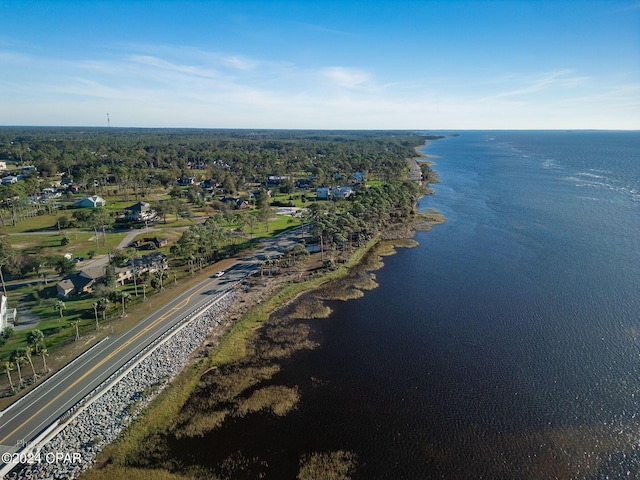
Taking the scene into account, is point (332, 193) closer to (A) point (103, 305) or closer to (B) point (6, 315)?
(A) point (103, 305)

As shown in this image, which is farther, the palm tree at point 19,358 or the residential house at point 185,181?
the residential house at point 185,181

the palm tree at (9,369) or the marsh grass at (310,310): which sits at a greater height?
the palm tree at (9,369)

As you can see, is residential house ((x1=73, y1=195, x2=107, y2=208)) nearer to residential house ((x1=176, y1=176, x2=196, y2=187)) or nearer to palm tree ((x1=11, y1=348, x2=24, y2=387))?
residential house ((x1=176, y1=176, x2=196, y2=187))

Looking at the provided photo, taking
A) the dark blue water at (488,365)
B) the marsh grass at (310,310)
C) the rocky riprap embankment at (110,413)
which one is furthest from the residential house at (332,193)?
the rocky riprap embankment at (110,413)

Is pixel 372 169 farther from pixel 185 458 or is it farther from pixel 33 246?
pixel 185 458

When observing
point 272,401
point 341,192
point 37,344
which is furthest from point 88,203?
point 272,401

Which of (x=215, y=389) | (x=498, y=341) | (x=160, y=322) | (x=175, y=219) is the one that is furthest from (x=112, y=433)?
(x=175, y=219)

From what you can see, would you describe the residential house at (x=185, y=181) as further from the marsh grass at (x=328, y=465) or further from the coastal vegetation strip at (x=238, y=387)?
the marsh grass at (x=328, y=465)
